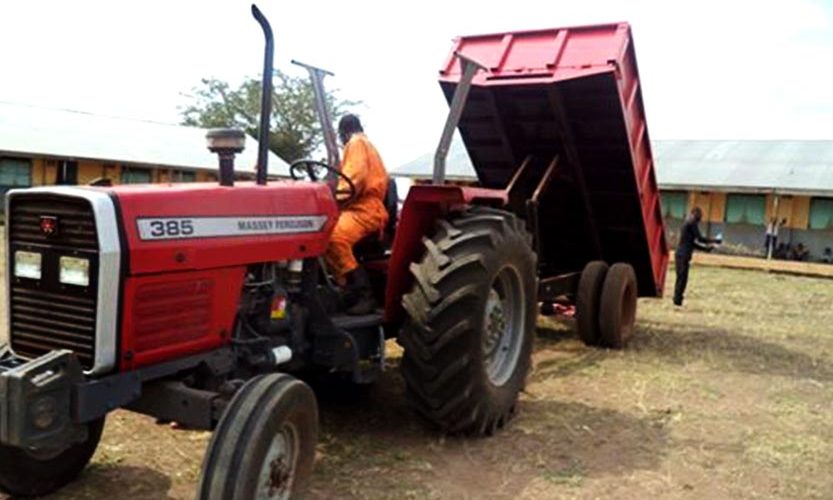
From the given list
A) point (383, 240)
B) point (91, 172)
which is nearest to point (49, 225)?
point (383, 240)

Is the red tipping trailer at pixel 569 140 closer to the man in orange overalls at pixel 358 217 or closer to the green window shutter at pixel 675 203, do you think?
the man in orange overalls at pixel 358 217

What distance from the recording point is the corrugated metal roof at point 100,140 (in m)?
Answer: 26.9

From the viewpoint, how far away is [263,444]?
3.30m

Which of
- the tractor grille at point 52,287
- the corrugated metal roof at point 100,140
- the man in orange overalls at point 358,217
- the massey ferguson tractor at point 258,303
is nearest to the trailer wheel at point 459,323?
the massey ferguson tractor at point 258,303

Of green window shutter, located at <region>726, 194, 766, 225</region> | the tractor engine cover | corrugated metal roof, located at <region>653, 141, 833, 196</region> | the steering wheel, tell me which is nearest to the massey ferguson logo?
the tractor engine cover

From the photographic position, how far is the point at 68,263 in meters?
3.33

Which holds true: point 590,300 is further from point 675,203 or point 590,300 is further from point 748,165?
point 748,165

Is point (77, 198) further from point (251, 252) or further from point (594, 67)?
point (594, 67)

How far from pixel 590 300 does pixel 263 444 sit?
526cm

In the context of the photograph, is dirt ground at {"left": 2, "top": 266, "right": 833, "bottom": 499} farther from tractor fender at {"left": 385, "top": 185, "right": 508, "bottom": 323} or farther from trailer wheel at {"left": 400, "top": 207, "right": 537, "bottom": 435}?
tractor fender at {"left": 385, "top": 185, "right": 508, "bottom": 323}

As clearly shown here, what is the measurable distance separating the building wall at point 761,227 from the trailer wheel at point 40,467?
23.5 meters

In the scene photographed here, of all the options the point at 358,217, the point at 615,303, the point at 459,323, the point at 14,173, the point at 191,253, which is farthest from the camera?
the point at 14,173

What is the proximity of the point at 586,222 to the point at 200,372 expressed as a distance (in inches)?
214

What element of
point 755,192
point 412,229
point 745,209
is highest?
point 755,192
